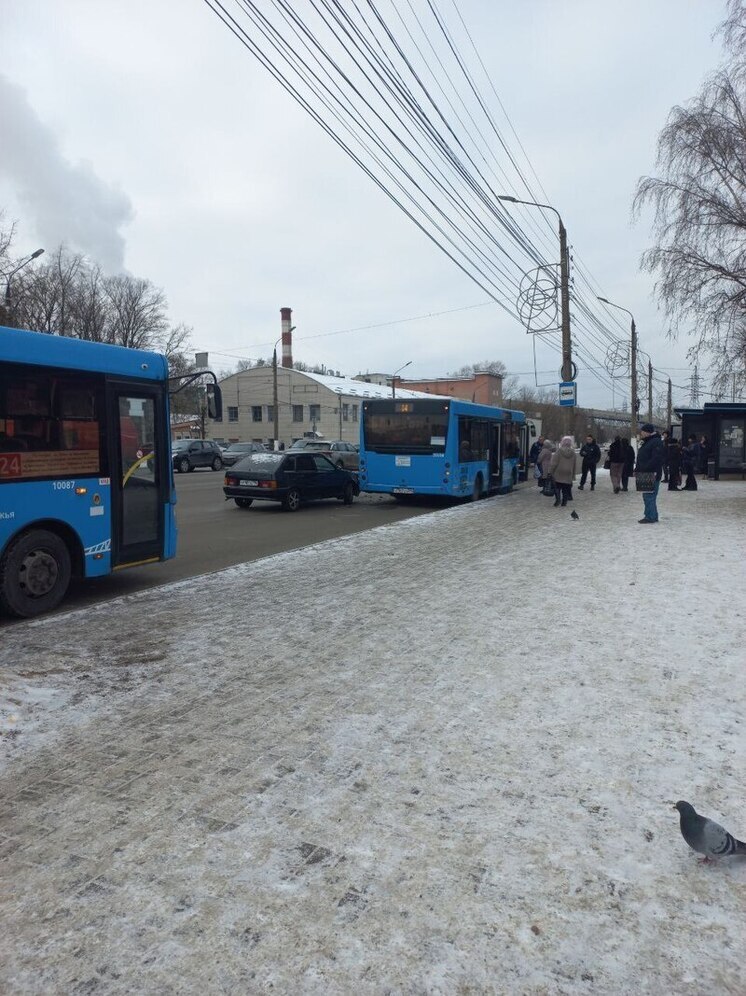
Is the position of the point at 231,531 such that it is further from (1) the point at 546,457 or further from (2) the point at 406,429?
(1) the point at 546,457

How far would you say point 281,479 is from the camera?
1773 cm

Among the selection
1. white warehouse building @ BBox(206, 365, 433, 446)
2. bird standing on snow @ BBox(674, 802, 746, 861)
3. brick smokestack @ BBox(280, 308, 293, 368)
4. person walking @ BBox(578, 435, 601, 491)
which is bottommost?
bird standing on snow @ BBox(674, 802, 746, 861)

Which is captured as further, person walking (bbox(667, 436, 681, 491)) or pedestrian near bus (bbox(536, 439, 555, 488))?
person walking (bbox(667, 436, 681, 491))

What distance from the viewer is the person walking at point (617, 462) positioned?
2072 centimetres

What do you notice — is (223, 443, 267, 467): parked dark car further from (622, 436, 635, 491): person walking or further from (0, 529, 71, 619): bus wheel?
(0, 529, 71, 619): bus wheel

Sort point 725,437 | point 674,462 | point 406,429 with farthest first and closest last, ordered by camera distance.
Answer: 1. point 725,437
2. point 674,462
3. point 406,429

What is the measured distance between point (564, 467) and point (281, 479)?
681 cm

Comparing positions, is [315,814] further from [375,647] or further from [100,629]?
[100,629]

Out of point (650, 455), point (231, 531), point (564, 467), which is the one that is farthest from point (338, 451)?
point (650, 455)

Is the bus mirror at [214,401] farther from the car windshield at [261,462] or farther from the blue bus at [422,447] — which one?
the blue bus at [422,447]

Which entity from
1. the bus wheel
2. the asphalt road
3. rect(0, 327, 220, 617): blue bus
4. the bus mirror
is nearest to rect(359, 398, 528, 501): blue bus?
the asphalt road

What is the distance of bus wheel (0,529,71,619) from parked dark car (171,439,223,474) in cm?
3108

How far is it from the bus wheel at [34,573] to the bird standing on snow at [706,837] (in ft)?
21.0

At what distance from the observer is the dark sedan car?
1773 centimetres
